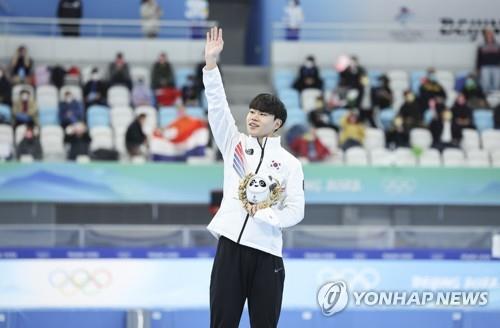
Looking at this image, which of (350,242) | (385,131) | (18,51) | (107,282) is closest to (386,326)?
(107,282)

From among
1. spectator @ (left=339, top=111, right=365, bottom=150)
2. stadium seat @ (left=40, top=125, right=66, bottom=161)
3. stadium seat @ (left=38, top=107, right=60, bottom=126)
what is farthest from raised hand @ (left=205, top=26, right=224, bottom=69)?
stadium seat @ (left=38, top=107, right=60, bottom=126)

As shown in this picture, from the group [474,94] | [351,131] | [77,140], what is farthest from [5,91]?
[474,94]

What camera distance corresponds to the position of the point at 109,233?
14.5 meters

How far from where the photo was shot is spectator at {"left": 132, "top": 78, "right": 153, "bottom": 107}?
1944 cm

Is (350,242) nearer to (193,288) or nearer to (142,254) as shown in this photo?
(142,254)

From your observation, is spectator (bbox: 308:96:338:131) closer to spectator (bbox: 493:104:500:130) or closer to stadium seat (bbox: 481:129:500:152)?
stadium seat (bbox: 481:129:500:152)

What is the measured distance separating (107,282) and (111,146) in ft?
28.8

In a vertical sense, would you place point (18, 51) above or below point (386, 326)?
above

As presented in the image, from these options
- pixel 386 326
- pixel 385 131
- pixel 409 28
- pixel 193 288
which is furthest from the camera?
pixel 409 28

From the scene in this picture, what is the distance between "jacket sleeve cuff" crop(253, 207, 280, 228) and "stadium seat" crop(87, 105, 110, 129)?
13.9 meters

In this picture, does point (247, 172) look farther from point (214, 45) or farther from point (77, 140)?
point (77, 140)

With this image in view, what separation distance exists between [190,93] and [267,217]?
47.6 ft

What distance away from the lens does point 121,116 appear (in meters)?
18.9

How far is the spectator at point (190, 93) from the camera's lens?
1942 centimetres
